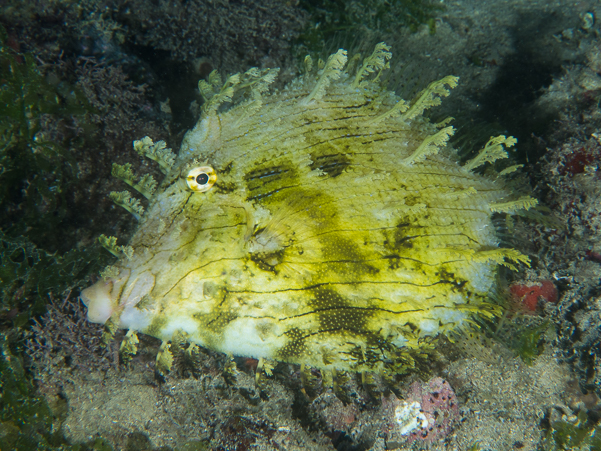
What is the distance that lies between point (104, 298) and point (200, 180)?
1.26 metres

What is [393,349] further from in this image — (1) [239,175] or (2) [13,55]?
(2) [13,55]

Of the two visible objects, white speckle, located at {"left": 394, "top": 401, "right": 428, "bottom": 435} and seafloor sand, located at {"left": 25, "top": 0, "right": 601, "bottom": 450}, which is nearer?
seafloor sand, located at {"left": 25, "top": 0, "right": 601, "bottom": 450}

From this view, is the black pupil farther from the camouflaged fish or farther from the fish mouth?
the fish mouth

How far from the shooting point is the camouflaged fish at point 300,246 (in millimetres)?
2590

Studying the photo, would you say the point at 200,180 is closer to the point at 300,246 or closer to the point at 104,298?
the point at 300,246

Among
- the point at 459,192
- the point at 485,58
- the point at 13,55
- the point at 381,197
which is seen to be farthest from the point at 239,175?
the point at 485,58

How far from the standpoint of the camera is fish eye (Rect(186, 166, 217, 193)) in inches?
105

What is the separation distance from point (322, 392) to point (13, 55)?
199 inches

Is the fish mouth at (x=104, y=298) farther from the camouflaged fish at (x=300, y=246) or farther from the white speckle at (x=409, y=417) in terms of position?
the white speckle at (x=409, y=417)

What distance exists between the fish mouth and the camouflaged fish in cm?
1

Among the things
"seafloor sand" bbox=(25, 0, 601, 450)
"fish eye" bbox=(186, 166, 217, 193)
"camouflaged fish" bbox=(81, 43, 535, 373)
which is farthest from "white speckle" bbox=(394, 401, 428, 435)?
"fish eye" bbox=(186, 166, 217, 193)

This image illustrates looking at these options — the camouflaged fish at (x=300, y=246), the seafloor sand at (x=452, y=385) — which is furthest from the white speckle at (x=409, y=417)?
the camouflaged fish at (x=300, y=246)

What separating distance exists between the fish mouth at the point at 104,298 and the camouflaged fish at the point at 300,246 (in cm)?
1

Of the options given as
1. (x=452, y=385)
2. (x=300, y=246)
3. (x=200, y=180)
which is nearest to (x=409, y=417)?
(x=452, y=385)
